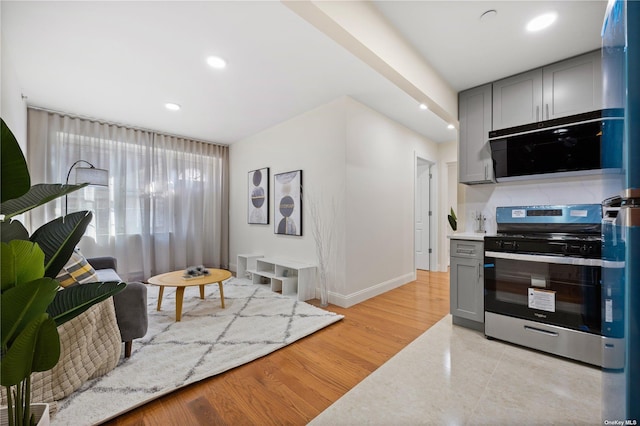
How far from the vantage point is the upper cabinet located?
86.0 inches

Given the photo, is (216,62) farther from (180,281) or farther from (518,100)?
(518,100)

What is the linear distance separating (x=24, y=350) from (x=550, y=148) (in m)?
3.26

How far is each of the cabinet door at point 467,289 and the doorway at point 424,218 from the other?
2.69m

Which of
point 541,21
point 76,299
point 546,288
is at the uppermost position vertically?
point 541,21

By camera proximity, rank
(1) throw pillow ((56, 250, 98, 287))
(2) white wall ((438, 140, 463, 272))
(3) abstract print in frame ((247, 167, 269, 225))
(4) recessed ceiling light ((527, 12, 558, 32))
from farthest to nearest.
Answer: (2) white wall ((438, 140, 463, 272)) → (3) abstract print in frame ((247, 167, 269, 225)) → (4) recessed ceiling light ((527, 12, 558, 32)) → (1) throw pillow ((56, 250, 98, 287))

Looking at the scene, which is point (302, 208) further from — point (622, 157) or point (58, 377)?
point (622, 157)

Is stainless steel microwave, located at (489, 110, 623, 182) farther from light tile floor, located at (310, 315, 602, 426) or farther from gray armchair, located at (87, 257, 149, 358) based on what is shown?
gray armchair, located at (87, 257, 149, 358)

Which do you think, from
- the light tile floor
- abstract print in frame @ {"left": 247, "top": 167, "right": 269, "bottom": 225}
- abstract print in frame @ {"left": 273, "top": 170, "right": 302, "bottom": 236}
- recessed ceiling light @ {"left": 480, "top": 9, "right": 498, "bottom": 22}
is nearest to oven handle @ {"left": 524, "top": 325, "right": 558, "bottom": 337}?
the light tile floor

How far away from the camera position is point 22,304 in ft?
2.07

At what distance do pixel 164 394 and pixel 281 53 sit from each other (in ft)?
8.91

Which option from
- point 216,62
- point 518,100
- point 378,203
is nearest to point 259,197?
point 378,203

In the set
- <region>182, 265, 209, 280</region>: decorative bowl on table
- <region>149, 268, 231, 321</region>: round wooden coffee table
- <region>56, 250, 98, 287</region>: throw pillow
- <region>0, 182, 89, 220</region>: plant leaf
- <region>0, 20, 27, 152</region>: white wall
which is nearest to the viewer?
<region>0, 182, 89, 220</region>: plant leaf

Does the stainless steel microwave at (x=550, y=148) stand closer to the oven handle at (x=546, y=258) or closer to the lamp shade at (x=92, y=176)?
the oven handle at (x=546, y=258)

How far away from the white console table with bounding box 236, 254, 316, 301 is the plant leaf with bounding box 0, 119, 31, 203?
2.81m
